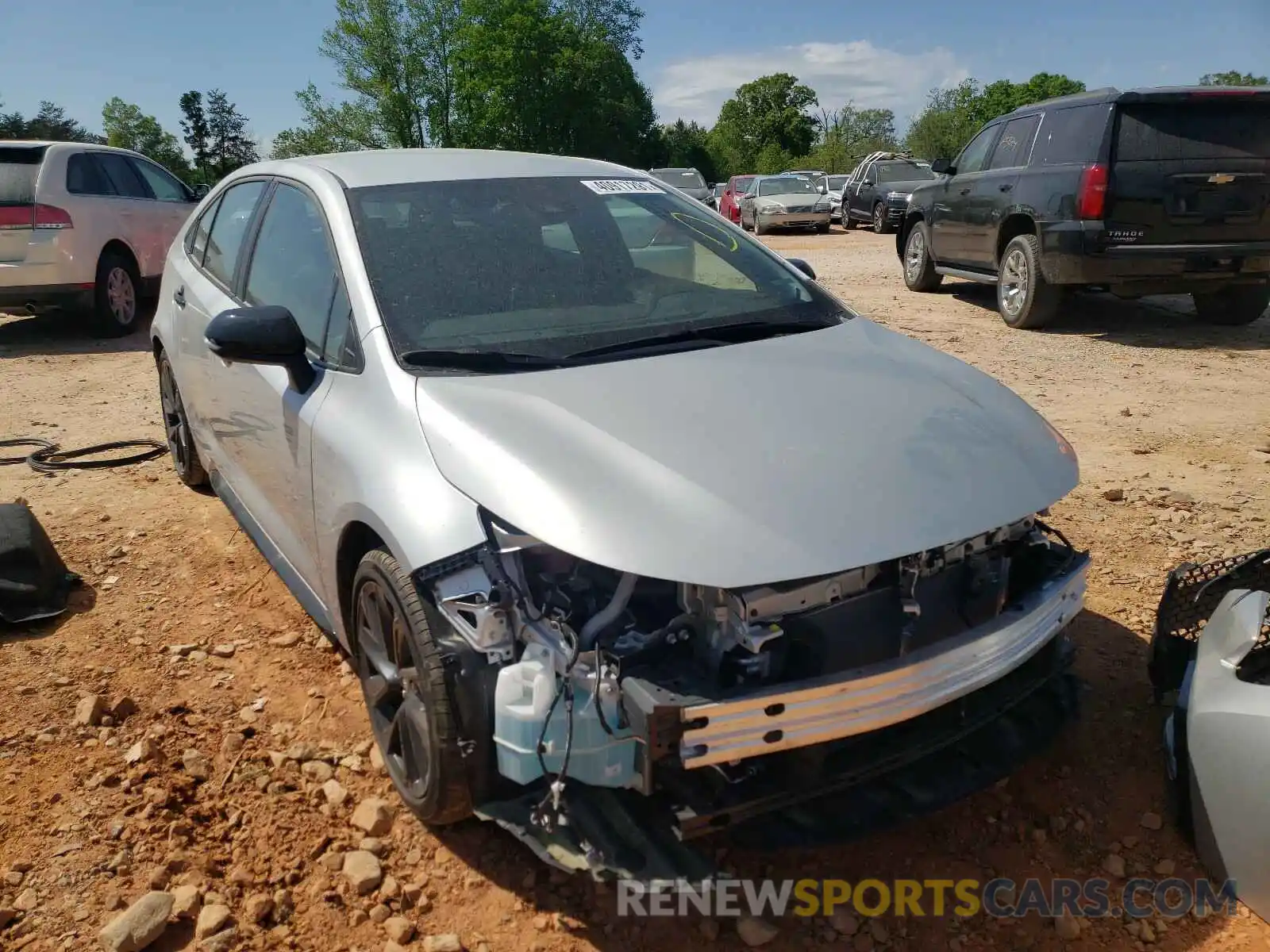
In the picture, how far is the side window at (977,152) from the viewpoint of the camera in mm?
10141

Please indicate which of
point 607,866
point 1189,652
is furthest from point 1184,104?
point 607,866

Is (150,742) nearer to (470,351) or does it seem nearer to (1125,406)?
(470,351)

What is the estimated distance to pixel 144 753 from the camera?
2889 millimetres

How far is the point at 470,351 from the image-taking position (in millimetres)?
2703

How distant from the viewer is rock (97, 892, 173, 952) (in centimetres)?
224

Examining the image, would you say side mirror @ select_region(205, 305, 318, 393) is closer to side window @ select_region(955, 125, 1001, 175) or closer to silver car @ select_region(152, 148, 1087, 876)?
silver car @ select_region(152, 148, 1087, 876)

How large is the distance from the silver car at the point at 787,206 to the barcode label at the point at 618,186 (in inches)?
836

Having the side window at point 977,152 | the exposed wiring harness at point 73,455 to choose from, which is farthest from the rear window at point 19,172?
the side window at point 977,152

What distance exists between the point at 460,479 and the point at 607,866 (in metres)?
0.90

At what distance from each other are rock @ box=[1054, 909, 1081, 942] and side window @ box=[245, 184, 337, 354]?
2.53 meters

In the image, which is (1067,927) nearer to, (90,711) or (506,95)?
(90,711)

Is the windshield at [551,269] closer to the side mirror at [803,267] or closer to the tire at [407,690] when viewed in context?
the side mirror at [803,267]

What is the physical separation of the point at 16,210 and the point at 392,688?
8445 millimetres

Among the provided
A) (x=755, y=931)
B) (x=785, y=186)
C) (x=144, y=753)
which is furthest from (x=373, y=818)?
(x=785, y=186)
